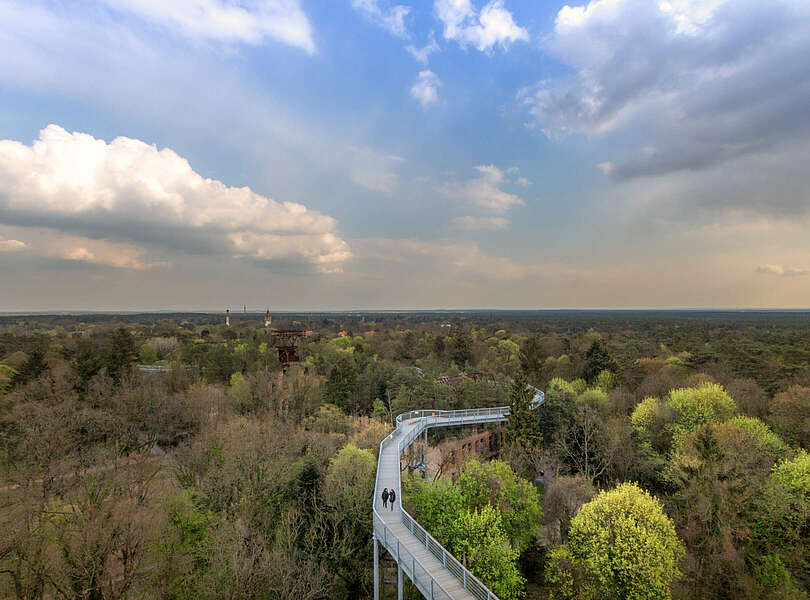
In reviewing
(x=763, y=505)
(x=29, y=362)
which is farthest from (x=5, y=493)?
(x=763, y=505)

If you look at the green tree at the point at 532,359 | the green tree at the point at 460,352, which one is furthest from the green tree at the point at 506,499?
the green tree at the point at 460,352

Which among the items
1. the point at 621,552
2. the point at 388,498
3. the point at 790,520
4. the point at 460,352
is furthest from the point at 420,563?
the point at 460,352

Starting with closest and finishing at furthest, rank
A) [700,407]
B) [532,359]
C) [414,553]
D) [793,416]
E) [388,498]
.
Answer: [414,553] < [388,498] < [793,416] < [700,407] < [532,359]

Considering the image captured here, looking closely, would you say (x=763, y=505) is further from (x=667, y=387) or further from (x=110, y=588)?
(x=110, y=588)

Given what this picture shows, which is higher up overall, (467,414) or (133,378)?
(133,378)

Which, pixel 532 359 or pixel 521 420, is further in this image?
pixel 532 359

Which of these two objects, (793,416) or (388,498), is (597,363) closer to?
(793,416)

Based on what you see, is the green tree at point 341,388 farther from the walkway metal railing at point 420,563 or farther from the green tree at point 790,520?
the green tree at point 790,520

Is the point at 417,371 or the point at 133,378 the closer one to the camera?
the point at 133,378
